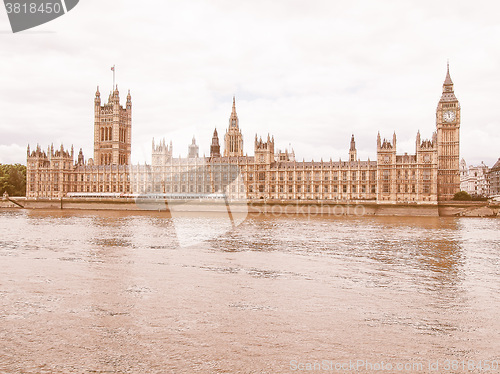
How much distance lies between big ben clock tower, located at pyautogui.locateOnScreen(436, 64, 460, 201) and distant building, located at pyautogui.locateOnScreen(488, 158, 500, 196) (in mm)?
58029

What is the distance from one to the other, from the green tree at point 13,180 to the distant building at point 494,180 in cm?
14066

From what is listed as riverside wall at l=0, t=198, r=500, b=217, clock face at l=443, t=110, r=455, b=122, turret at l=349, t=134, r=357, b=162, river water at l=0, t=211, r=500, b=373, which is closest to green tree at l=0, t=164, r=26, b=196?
riverside wall at l=0, t=198, r=500, b=217

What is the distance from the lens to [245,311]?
16.8 meters

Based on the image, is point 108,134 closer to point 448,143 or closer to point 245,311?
point 448,143

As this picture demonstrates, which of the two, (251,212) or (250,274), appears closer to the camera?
(250,274)

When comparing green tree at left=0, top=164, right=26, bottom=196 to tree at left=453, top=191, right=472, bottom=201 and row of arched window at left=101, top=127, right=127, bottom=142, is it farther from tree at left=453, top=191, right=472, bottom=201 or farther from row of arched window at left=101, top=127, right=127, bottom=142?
tree at left=453, top=191, right=472, bottom=201

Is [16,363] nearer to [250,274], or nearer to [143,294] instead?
[143,294]

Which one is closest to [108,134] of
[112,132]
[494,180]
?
[112,132]

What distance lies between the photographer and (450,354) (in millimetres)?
12875

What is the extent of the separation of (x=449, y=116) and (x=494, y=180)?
64.6 metres

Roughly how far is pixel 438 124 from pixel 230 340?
10523cm

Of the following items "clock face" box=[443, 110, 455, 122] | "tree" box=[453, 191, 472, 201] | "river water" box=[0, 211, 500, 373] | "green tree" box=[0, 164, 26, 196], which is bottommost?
"river water" box=[0, 211, 500, 373]

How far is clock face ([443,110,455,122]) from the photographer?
350 ft

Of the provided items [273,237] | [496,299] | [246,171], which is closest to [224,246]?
[273,237]
